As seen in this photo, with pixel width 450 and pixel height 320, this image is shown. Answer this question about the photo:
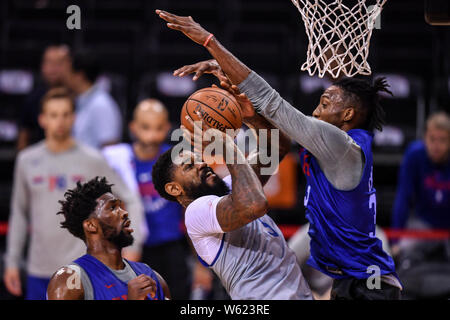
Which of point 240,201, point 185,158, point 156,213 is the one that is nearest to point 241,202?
point 240,201

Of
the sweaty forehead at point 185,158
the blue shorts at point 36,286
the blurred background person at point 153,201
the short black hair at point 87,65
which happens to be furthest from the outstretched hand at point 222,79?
the short black hair at point 87,65

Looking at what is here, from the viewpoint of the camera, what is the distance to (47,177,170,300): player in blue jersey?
136 inches

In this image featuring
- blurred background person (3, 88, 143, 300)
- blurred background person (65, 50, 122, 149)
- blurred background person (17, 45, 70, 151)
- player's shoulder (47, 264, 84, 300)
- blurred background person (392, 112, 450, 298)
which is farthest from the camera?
blurred background person (17, 45, 70, 151)

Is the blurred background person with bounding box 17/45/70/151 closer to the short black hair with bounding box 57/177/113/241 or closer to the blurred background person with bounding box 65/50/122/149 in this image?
the blurred background person with bounding box 65/50/122/149

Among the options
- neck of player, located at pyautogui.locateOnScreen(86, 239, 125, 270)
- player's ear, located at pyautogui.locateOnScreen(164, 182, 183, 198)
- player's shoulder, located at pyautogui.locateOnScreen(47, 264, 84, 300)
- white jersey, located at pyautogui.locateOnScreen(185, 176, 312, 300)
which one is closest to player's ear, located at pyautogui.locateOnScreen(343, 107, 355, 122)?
white jersey, located at pyautogui.locateOnScreen(185, 176, 312, 300)

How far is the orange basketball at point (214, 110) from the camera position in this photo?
143 inches

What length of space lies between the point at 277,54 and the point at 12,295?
13.1 feet

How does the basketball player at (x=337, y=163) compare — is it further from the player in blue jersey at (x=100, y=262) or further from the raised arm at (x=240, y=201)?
the player in blue jersey at (x=100, y=262)

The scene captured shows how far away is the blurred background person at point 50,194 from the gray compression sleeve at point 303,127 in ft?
7.45

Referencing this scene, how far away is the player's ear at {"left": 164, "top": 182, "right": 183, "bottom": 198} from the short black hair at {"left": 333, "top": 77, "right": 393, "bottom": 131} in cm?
108

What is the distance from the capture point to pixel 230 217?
11.4ft

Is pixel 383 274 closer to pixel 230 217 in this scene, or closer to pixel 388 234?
pixel 230 217

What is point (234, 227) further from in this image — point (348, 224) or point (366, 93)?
point (366, 93)
